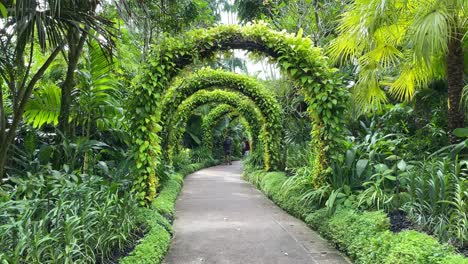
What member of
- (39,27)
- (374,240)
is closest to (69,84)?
(39,27)

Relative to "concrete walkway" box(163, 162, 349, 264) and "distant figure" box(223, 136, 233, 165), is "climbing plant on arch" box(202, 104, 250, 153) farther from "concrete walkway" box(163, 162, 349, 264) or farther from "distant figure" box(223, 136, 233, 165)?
"concrete walkway" box(163, 162, 349, 264)

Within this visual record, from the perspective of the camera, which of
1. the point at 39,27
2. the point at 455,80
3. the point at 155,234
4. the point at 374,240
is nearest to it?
the point at 39,27

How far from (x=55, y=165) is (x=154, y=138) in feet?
5.20

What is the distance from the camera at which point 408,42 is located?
18.5 ft

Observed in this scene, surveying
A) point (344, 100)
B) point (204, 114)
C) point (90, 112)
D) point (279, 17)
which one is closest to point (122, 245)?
point (90, 112)

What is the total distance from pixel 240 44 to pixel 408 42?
2.68m

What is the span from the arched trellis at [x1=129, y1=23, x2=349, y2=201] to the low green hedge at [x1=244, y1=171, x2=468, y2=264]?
101 cm

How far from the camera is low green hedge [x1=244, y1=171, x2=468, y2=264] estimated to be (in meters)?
3.35

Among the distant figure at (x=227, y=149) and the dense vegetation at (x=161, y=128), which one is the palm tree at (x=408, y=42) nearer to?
the dense vegetation at (x=161, y=128)

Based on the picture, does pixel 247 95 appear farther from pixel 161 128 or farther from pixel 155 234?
pixel 155 234

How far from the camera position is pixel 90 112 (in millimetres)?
6062

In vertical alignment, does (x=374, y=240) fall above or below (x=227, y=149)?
below

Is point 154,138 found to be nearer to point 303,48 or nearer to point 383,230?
point 303,48

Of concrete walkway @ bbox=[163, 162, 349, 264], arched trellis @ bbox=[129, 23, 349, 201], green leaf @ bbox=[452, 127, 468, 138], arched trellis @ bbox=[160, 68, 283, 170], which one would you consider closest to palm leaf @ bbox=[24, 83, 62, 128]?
arched trellis @ bbox=[129, 23, 349, 201]
